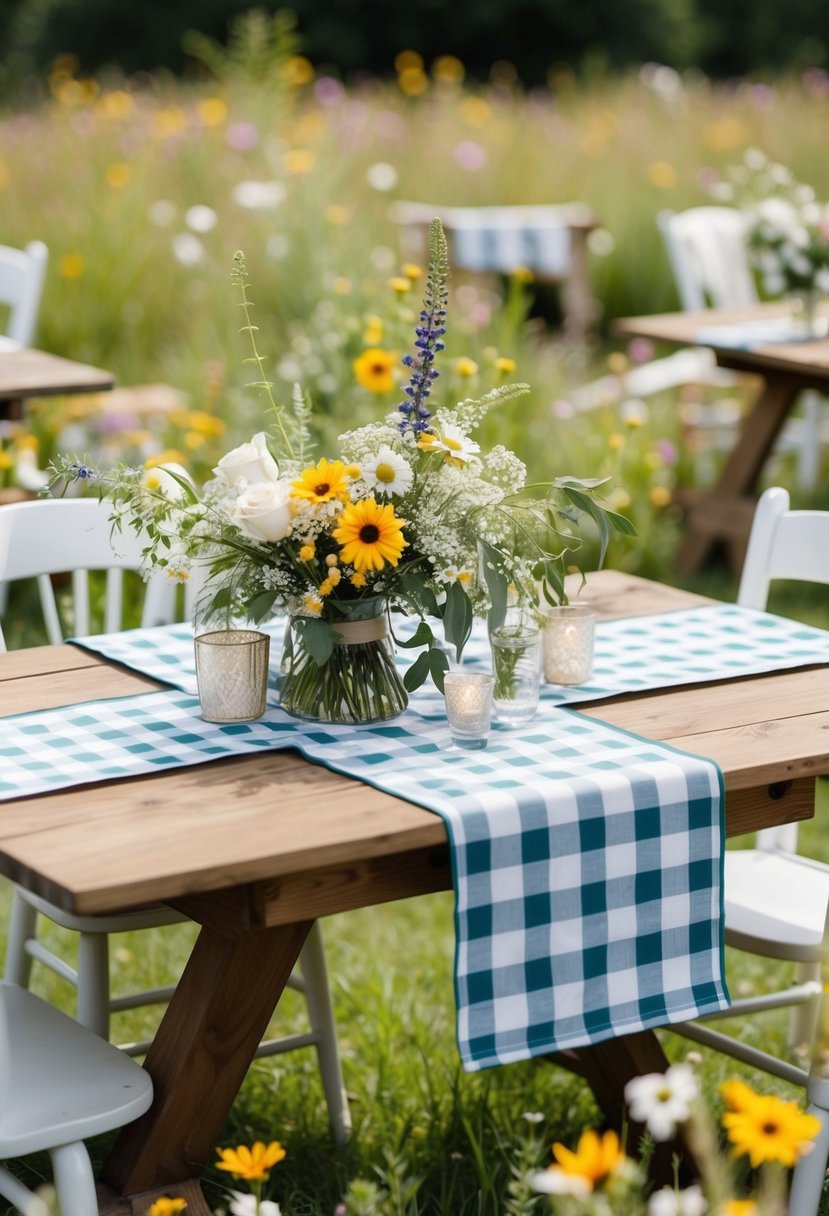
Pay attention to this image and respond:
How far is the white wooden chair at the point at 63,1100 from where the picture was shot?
182cm

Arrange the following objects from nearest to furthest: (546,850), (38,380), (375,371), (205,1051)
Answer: (546,850) < (205,1051) < (375,371) < (38,380)

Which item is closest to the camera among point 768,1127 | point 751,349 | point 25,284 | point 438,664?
point 768,1127

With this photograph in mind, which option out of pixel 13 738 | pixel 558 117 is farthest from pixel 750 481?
pixel 558 117

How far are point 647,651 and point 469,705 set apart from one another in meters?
0.47

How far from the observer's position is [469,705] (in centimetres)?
199

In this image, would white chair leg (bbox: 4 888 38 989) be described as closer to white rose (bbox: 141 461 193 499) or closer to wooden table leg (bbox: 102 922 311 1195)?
wooden table leg (bbox: 102 922 311 1195)

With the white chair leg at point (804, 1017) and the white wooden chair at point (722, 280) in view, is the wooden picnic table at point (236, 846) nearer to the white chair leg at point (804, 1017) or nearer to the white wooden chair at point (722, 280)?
the white chair leg at point (804, 1017)

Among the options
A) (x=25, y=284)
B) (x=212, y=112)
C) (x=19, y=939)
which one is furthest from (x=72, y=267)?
(x=19, y=939)

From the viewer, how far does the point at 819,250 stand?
500 cm

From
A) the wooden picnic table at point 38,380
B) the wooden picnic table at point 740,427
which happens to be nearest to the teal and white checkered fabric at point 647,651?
the wooden picnic table at point 38,380

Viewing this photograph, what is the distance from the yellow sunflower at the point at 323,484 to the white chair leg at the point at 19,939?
0.90 m

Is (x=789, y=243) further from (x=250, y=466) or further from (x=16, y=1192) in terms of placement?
(x=16, y=1192)

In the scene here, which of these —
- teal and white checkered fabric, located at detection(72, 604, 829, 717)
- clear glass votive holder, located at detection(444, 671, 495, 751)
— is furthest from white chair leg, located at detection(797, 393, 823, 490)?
clear glass votive holder, located at detection(444, 671, 495, 751)

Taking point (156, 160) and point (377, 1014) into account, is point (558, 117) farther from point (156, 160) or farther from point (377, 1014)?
point (377, 1014)
